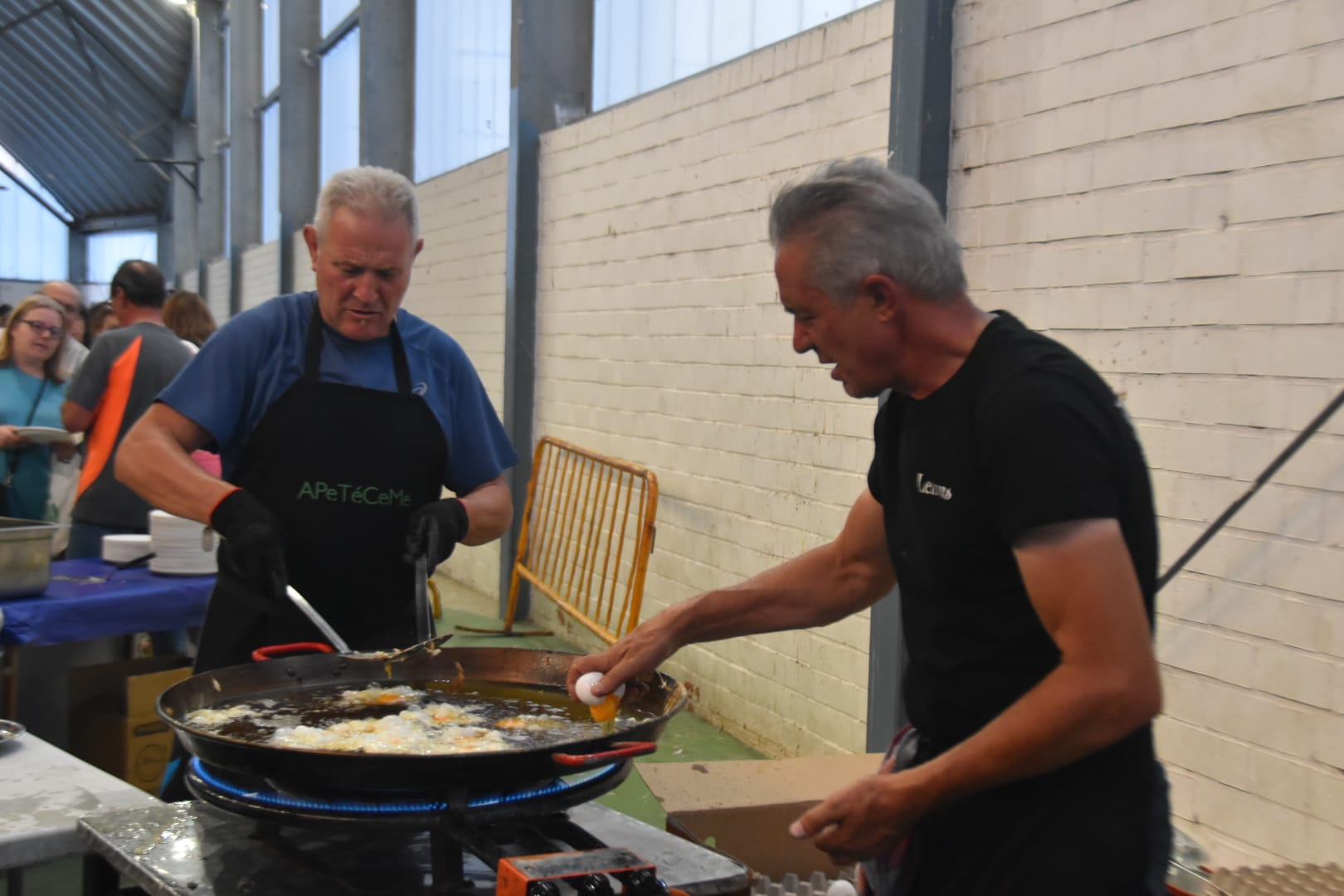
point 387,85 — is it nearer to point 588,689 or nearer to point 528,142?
point 528,142

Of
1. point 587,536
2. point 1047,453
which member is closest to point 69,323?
point 587,536

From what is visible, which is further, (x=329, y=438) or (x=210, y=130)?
(x=210, y=130)

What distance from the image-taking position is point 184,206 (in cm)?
1906

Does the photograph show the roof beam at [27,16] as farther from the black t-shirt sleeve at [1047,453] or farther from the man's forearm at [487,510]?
the black t-shirt sleeve at [1047,453]

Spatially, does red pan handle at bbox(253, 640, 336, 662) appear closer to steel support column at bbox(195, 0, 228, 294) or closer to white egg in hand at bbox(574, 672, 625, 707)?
white egg in hand at bbox(574, 672, 625, 707)

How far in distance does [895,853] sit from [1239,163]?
196 cm

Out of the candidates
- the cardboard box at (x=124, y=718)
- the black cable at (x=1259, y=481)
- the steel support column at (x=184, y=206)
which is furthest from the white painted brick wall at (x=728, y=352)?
the steel support column at (x=184, y=206)

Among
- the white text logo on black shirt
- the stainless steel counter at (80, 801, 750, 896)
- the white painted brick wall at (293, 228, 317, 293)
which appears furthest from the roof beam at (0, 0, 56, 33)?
the white text logo on black shirt

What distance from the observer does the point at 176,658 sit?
391cm

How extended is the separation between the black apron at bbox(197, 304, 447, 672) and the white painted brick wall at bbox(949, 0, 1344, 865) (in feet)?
6.01

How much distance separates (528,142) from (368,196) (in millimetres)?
4868

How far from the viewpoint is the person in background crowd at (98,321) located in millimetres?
7117

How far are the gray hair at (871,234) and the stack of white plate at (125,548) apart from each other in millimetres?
3014

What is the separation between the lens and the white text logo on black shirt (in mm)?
1562
